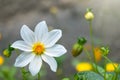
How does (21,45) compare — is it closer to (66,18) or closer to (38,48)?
(38,48)

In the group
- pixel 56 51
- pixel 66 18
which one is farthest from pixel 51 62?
pixel 66 18

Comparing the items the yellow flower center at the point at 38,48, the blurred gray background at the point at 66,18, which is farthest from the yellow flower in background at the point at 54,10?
the yellow flower center at the point at 38,48

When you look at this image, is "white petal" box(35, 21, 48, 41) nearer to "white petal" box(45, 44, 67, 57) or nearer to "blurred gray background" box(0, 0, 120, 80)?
"white petal" box(45, 44, 67, 57)

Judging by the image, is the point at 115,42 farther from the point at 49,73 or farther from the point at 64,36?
the point at 49,73

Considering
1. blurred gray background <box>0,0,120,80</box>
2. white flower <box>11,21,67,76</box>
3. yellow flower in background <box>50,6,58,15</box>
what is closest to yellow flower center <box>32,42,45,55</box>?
white flower <box>11,21,67,76</box>

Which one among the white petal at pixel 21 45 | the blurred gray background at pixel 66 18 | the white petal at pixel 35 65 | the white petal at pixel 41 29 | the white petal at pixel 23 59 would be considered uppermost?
the white petal at pixel 41 29

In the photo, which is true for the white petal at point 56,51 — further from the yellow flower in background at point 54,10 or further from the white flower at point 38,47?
the yellow flower in background at point 54,10
